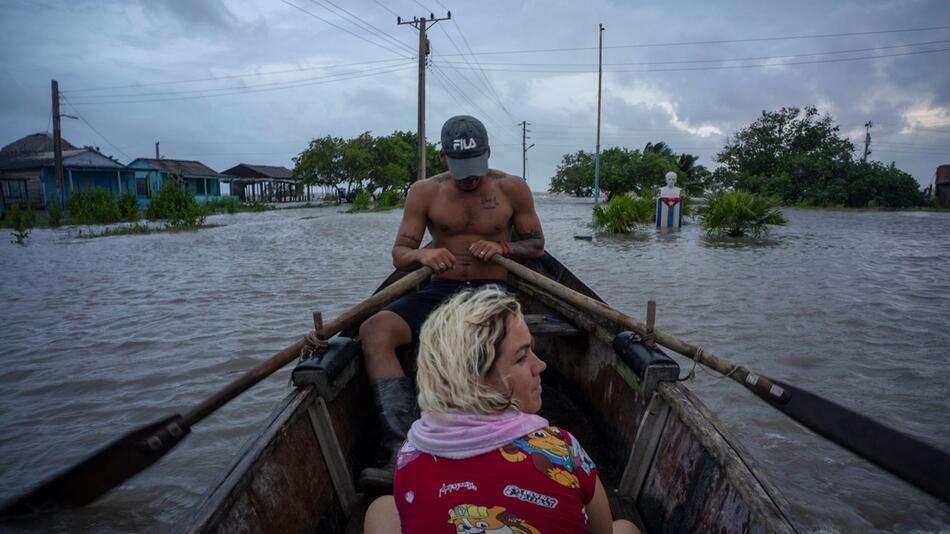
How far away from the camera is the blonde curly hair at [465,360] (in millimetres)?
1142

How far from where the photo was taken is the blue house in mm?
32625

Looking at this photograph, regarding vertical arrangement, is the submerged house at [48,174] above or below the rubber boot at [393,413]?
above

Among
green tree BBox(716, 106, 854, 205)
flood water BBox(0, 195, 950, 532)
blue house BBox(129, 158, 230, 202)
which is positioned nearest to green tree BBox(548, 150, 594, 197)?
green tree BBox(716, 106, 854, 205)

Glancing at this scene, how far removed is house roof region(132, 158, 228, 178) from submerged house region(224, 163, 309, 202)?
8.79 feet

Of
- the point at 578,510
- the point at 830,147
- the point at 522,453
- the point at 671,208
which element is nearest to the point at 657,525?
the point at 578,510

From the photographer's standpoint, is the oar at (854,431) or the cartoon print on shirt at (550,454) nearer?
the cartoon print on shirt at (550,454)

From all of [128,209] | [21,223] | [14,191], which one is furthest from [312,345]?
[14,191]

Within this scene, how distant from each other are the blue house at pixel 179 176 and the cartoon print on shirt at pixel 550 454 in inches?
1318

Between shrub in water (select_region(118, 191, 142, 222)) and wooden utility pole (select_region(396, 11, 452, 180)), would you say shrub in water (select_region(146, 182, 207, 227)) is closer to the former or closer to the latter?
shrub in water (select_region(118, 191, 142, 222))

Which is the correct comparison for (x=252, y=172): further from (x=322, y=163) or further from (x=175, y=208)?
(x=175, y=208)

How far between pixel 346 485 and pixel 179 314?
5.00 m

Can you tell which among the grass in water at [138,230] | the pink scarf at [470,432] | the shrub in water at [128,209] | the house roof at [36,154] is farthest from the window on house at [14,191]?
the pink scarf at [470,432]

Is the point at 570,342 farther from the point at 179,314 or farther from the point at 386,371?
the point at 179,314

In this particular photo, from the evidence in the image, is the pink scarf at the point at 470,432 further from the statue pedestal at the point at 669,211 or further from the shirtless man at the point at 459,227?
the statue pedestal at the point at 669,211
